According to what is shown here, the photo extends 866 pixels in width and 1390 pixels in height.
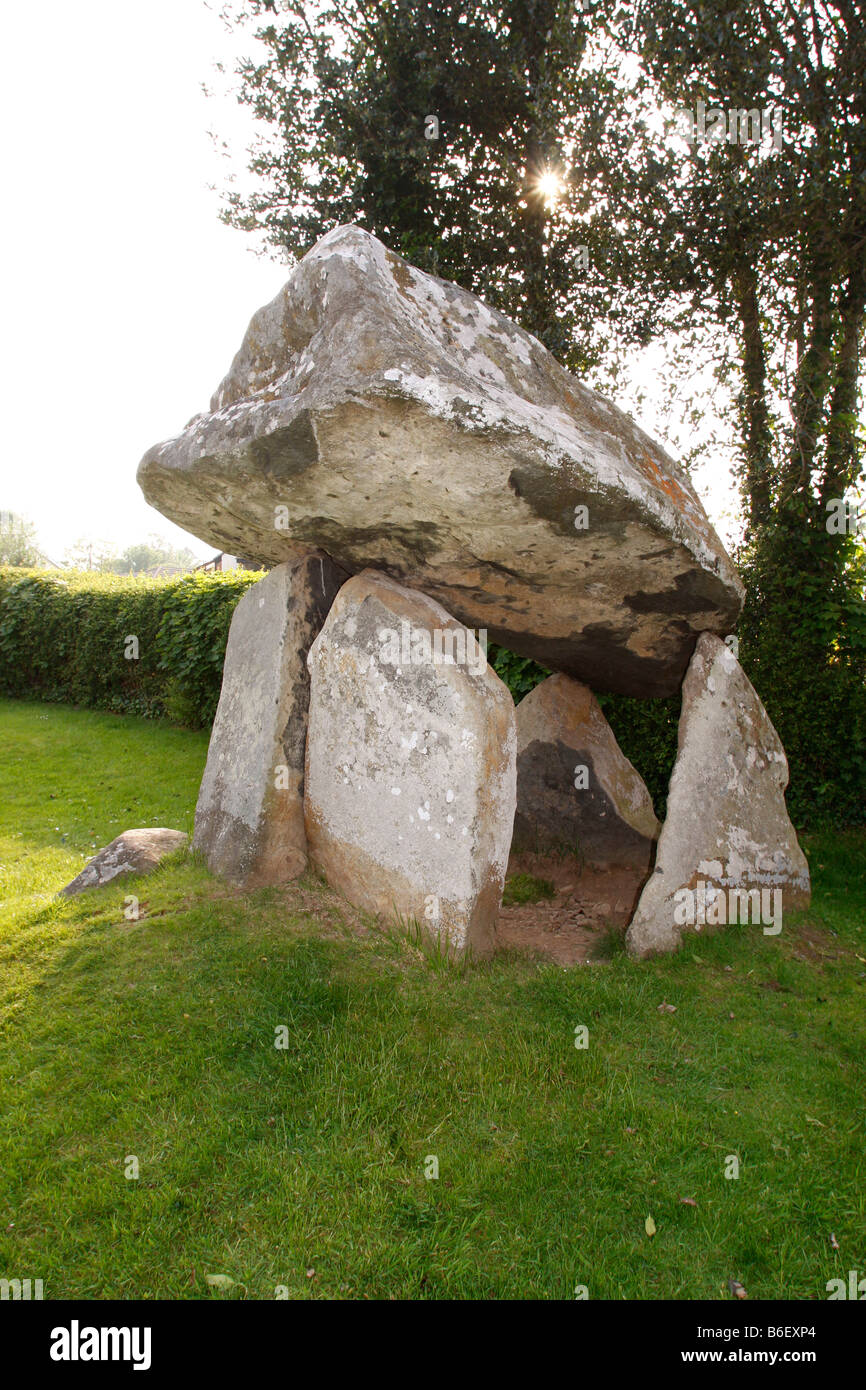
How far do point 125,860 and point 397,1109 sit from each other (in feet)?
10.0

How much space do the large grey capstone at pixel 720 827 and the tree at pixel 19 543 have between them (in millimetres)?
53735

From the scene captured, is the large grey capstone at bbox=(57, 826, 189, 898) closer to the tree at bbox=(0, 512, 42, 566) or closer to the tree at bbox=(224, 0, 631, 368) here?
the tree at bbox=(224, 0, 631, 368)

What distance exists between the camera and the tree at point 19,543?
54.7 m

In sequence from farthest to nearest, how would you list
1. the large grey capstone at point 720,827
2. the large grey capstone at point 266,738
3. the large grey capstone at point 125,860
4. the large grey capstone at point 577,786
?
1. the large grey capstone at point 577,786
2. the large grey capstone at point 125,860
3. the large grey capstone at point 720,827
4. the large grey capstone at point 266,738

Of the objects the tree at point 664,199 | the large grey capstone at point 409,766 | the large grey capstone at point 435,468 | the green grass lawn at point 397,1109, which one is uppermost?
the tree at point 664,199

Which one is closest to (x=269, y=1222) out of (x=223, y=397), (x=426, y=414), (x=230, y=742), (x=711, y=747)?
(x=230, y=742)

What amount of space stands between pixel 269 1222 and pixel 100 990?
1865mm

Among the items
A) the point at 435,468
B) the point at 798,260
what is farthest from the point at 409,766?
the point at 798,260

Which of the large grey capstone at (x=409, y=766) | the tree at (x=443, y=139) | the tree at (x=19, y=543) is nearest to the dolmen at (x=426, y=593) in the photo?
the large grey capstone at (x=409, y=766)

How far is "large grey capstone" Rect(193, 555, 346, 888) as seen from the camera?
5.62 m

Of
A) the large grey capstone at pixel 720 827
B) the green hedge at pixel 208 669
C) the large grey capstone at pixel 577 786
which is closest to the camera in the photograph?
the large grey capstone at pixel 720 827

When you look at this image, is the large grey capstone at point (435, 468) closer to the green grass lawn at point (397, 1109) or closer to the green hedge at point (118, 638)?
the green grass lawn at point (397, 1109)

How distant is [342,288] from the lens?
464 cm

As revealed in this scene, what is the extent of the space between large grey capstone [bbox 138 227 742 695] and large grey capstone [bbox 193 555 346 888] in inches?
13.6
